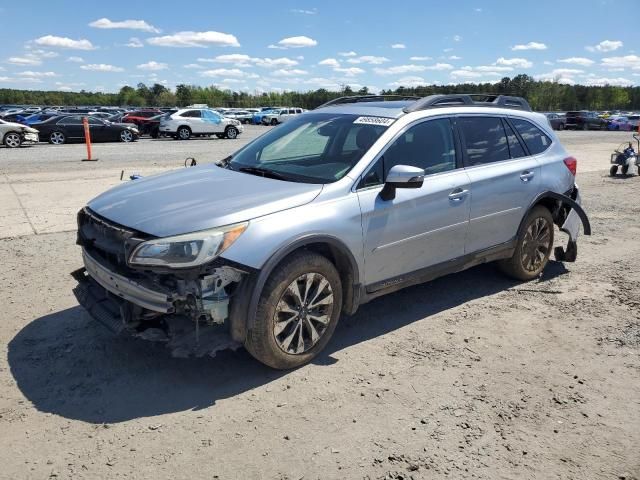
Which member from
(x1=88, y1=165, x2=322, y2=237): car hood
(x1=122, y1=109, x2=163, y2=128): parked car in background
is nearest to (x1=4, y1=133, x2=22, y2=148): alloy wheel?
(x1=122, y1=109, x2=163, y2=128): parked car in background

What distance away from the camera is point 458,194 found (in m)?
4.57

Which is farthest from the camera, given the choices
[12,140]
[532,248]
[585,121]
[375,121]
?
[585,121]

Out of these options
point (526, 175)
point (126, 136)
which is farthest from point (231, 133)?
point (526, 175)

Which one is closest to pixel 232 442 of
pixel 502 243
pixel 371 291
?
pixel 371 291

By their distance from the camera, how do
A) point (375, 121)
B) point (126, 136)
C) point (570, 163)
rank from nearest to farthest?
1. point (375, 121)
2. point (570, 163)
3. point (126, 136)

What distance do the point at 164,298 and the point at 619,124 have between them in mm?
51058

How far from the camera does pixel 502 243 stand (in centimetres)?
516

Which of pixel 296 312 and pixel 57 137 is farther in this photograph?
pixel 57 137

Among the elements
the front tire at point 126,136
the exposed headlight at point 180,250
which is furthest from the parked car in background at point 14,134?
the exposed headlight at point 180,250

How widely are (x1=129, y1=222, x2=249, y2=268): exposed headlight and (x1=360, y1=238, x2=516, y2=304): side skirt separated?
1.31 m

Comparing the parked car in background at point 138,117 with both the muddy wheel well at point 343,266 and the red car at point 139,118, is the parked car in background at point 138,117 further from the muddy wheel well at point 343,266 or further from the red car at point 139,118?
the muddy wheel well at point 343,266

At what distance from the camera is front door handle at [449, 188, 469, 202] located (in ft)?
14.8

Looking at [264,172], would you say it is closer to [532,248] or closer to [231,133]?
[532,248]

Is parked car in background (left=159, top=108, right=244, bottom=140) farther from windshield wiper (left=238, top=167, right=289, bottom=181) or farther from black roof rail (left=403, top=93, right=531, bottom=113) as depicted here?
windshield wiper (left=238, top=167, right=289, bottom=181)
